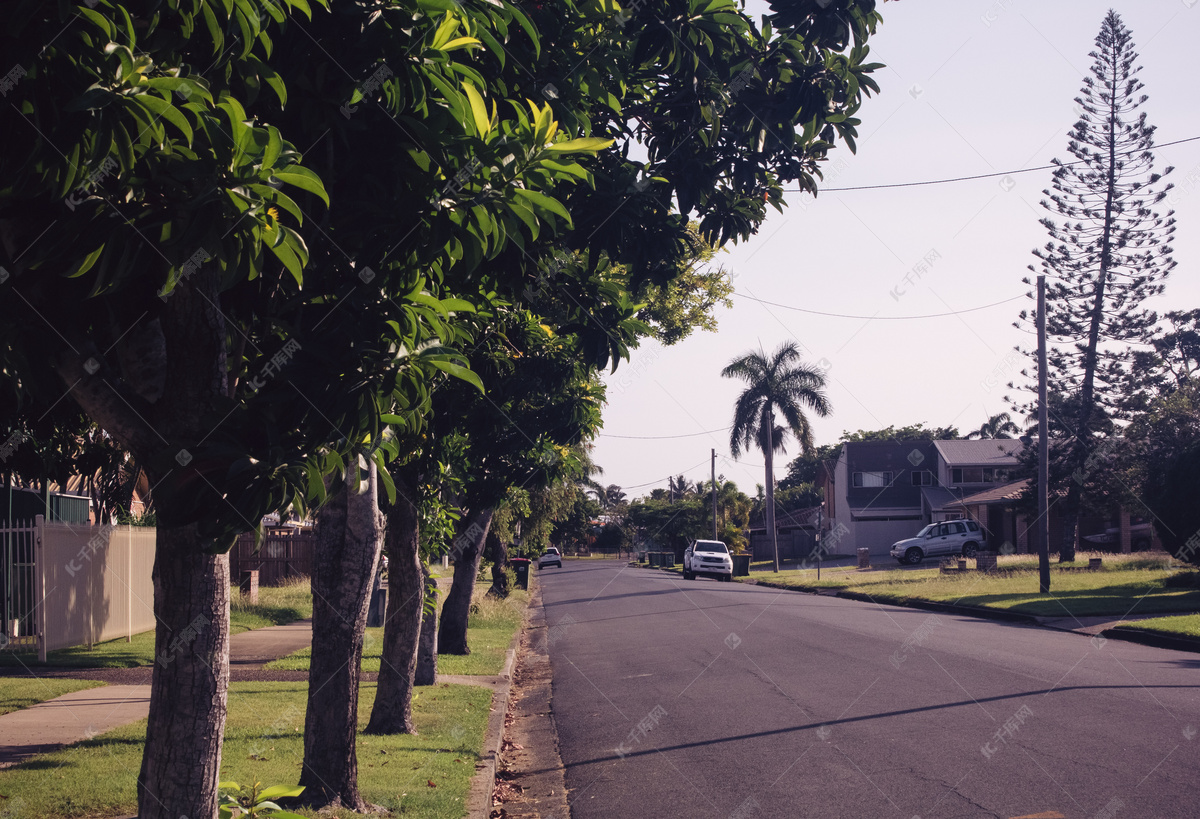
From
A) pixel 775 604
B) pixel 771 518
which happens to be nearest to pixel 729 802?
pixel 775 604

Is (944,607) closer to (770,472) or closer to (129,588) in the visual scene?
(129,588)

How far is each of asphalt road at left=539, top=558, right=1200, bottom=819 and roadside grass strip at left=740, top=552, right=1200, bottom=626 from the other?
15.2 feet

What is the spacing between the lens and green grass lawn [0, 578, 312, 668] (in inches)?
547

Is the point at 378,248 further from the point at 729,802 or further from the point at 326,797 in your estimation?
the point at 729,802

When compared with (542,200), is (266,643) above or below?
below

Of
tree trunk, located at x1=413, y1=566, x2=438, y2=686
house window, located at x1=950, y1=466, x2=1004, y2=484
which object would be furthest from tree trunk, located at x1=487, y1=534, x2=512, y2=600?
house window, located at x1=950, y1=466, x2=1004, y2=484

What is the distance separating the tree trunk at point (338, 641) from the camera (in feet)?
21.3

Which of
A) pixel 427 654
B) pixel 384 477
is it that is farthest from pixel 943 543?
pixel 384 477

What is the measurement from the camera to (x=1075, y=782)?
6977 mm

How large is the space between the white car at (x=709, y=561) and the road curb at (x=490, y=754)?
3236cm

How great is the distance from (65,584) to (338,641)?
33.6 feet

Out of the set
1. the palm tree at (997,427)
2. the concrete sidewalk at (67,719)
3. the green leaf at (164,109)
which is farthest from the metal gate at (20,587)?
the palm tree at (997,427)

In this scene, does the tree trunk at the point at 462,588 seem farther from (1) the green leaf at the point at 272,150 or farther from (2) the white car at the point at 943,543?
(2) the white car at the point at 943,543

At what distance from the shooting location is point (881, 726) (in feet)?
30.2
